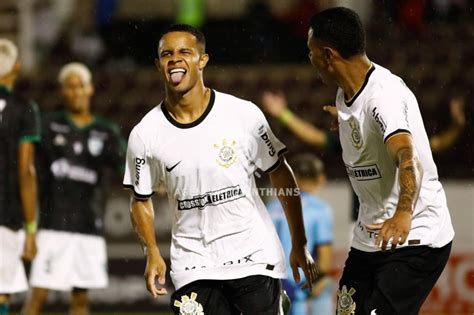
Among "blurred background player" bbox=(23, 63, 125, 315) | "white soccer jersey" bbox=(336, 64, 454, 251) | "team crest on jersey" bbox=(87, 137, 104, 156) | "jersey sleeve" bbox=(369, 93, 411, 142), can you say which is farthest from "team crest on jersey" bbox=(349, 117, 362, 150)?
"team crest on jersey" bbox=(87, 137, 104, 156)

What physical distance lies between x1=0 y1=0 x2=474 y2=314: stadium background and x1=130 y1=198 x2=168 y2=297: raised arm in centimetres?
255

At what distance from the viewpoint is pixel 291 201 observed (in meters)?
5.75

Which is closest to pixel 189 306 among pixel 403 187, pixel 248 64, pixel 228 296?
pixel 228 296

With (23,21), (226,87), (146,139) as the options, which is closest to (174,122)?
(146,139)

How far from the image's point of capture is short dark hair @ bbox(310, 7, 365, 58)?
528 cm

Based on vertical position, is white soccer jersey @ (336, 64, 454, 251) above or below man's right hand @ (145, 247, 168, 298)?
above

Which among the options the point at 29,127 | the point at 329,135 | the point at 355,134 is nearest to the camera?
the point at 355,134

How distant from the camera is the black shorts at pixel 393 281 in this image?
16.9 ft

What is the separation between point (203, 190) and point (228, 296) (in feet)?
1.77

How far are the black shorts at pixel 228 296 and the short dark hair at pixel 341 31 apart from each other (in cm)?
120

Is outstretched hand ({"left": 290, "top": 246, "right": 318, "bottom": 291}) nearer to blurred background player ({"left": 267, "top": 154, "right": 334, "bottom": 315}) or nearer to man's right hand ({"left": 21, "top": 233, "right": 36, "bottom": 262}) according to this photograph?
blurred background player ({"left": 267, "top": 154, "right": 334, "bottom": 315})

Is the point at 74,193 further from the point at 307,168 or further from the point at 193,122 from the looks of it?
the point at 193,122

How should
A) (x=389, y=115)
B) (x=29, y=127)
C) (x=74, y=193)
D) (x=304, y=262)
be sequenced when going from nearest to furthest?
(x=389, y=115), (x=304, y=262), (x=29, y=127), (x=74, y=193)

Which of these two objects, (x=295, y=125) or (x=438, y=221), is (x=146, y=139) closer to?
(x=438, y=221)
